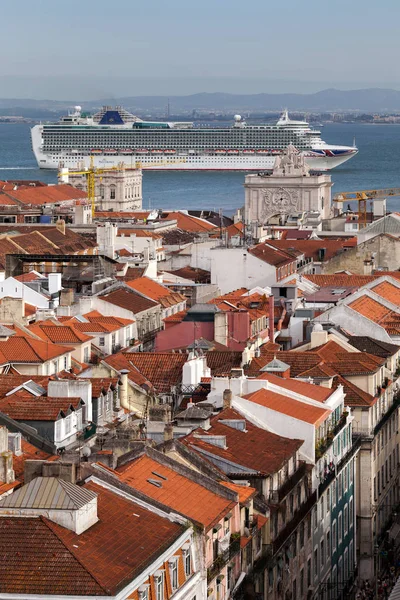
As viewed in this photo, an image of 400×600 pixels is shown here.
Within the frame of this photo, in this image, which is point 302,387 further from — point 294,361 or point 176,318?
point 176,318

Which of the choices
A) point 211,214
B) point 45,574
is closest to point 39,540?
point 45,574

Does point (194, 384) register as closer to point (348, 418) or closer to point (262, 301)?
point (348, 418)

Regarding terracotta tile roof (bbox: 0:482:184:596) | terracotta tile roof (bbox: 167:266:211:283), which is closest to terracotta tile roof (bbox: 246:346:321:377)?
terracotta tile roof (bbox: 0:482:184:596)

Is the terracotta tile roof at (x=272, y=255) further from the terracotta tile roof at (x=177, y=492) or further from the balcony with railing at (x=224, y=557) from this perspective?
the terracotta tile roof at (x=177, y=492)

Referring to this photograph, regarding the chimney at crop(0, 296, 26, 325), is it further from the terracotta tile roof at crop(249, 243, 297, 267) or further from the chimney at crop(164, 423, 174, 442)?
the chimney at crop(164, 423, 174, 442)

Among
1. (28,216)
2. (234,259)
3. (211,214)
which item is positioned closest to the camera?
(234,259)
